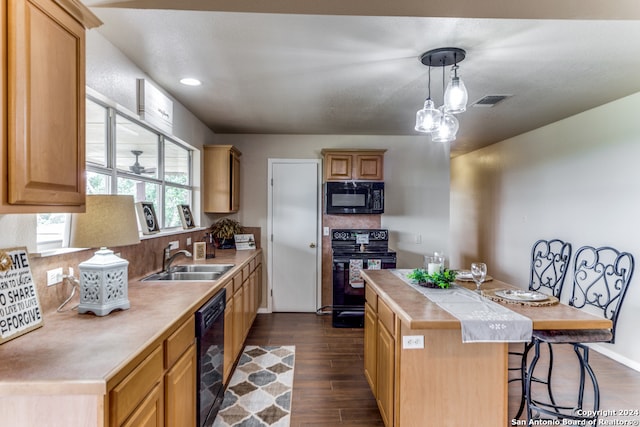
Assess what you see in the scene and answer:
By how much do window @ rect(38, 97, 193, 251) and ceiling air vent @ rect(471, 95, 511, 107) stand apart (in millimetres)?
2937

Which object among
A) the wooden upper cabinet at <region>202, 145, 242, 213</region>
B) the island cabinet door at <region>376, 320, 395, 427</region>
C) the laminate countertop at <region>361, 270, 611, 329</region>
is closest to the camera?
the laminate countertop at <region>361, 270, 611, 329</region>

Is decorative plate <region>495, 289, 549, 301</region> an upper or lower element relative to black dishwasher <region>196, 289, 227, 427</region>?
upper

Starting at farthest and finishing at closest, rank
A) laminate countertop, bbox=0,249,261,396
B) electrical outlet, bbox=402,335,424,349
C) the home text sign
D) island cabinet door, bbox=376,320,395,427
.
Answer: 1. island cabinet door, bbox=376,320,395,427
2. electrical outlet, bbox=402,335,424,349
3. the home text sign
4. laminate countertop, bbox=0,249,261,396

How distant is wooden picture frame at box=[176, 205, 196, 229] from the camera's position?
3.58m

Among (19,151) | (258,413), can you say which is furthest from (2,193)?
(258,413)

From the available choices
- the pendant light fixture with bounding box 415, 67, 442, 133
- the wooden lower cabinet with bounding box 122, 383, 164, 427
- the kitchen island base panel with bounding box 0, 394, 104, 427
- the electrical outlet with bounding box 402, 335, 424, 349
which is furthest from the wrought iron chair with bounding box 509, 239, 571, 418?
the kitchen island base panel with bounding box 0, 394, 104, 427

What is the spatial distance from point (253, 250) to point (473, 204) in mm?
4239

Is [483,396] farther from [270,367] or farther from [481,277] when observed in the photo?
[270,367]

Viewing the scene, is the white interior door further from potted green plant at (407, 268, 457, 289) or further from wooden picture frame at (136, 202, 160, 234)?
potted green plant at (407, 268, 457, 289)

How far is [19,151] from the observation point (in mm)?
1118

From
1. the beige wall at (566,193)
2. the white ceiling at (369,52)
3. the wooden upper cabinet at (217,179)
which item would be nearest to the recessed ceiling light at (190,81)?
the white ceiling at (369,52)

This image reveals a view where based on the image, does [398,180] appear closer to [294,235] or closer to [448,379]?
[294,235]

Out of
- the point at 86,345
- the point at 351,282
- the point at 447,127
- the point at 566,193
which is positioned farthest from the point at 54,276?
the point at 566,193

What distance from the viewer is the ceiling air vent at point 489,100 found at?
3.16 meters
